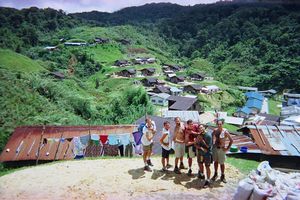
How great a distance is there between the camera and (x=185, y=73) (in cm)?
6938

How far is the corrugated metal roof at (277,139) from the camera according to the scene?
947cm

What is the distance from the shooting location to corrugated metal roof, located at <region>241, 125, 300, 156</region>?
373 inches

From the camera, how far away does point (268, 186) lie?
5.34 m

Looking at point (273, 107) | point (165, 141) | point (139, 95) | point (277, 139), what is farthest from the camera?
point (273, 107)

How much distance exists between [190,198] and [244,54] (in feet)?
244

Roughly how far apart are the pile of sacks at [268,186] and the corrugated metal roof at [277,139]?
3851 millimetres

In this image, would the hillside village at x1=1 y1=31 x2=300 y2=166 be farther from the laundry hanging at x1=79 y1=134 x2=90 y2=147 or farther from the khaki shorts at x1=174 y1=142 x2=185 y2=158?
the khaki shorts at x1=174 y1=142 x2=185 y2=158

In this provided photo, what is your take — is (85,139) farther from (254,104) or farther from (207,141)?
(254,104)

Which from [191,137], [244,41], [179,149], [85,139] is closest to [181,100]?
[85,139]

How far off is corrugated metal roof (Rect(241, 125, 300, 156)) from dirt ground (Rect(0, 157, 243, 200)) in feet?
7.12

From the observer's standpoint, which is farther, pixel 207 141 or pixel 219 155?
pixel 219 155

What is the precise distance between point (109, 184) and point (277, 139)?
5961mm

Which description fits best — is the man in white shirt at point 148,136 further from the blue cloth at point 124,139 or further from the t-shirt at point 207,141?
the blue cloth at point 124,139

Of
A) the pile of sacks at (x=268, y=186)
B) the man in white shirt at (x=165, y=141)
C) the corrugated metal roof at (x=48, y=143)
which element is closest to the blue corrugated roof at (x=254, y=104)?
the corrugated metal roof at (x=48, y=143)
